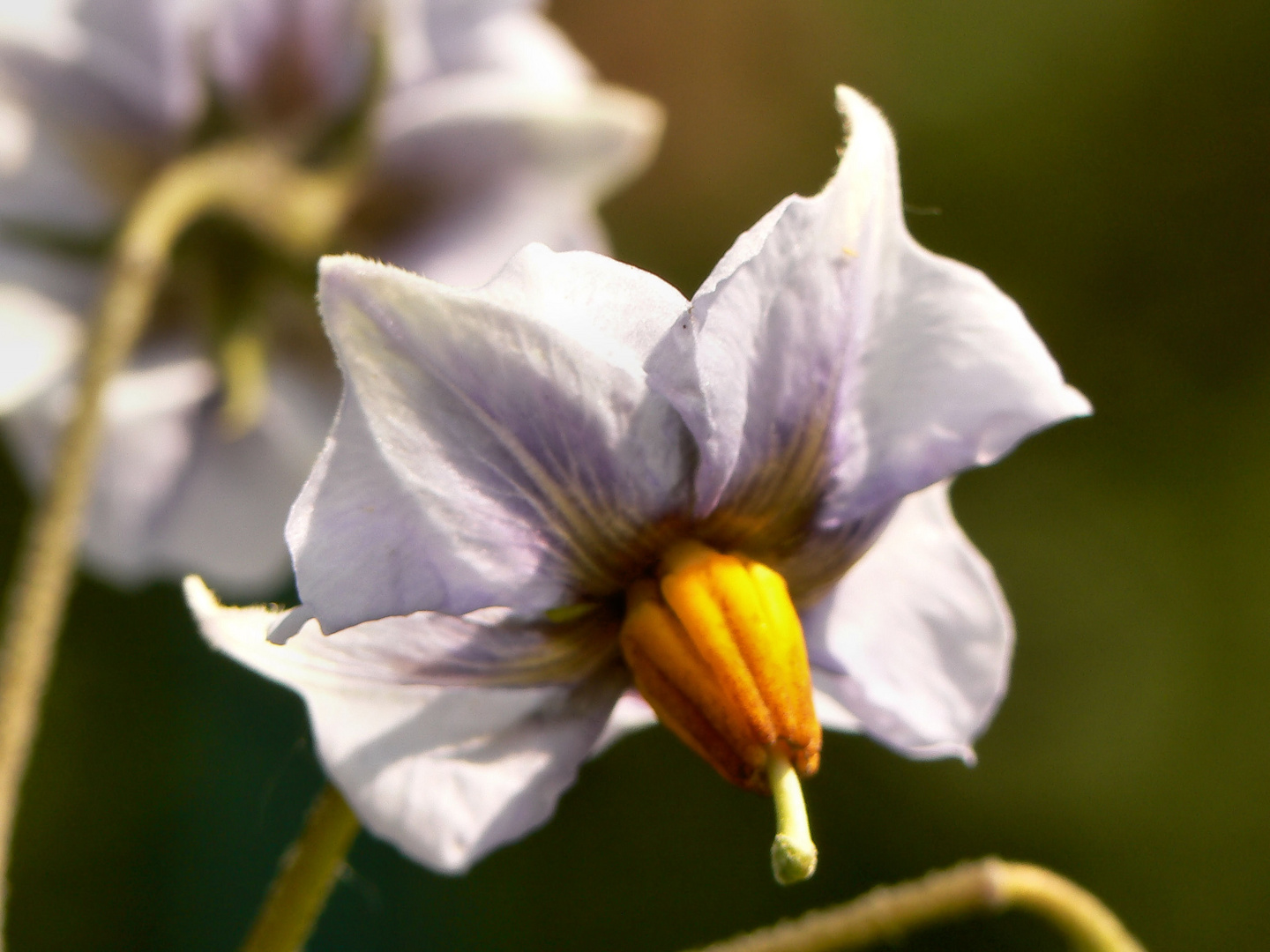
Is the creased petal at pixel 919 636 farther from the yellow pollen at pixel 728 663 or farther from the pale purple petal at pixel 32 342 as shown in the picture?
the pale purple petal at pixel 32 342

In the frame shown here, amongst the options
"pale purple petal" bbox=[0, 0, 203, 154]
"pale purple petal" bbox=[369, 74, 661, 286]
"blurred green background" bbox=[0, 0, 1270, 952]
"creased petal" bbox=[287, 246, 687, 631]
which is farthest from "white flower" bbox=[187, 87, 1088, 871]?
"blurred green background" bbox=[0, 0, 1270, 952]

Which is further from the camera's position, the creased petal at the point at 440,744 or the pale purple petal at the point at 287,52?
the pale purple petal at the point at 287,52

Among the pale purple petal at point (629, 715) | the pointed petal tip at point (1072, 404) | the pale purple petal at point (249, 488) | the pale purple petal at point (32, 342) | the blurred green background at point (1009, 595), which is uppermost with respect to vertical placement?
the pointed petal tip at point (1072, 404)

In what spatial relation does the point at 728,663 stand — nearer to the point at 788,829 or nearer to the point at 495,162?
the point at 788,829

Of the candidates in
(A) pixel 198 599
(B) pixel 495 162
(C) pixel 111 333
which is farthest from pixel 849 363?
(B) pixel 495 162

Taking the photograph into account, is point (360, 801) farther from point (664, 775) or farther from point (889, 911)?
point (664, 775)

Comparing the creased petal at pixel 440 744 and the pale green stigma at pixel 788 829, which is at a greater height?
the pale green stigma at pixel 788 829

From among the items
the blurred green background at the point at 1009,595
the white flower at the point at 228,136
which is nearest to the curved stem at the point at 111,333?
the white flower at the point at 228,136
